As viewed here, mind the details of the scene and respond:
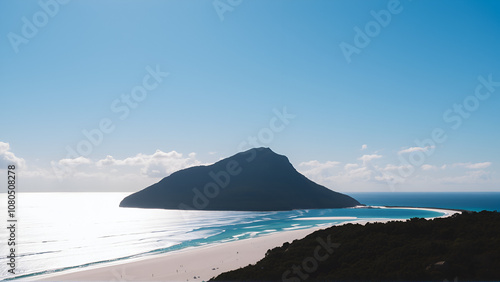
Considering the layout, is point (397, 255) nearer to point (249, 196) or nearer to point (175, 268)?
point (175, 268)

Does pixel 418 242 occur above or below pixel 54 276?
above

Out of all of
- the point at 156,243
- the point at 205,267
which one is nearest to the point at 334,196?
the point at 156,243

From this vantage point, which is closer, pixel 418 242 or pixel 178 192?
pixel 418 242

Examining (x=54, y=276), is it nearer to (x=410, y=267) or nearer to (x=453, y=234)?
(x=410, y=267)

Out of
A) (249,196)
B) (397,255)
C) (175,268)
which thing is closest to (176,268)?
(175,268)

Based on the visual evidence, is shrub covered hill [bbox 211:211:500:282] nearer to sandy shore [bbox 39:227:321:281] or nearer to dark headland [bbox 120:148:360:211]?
sandy shore [bbox 39:227:321:281]

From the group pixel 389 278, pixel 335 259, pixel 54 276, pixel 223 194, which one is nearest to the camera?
pixel 389 278

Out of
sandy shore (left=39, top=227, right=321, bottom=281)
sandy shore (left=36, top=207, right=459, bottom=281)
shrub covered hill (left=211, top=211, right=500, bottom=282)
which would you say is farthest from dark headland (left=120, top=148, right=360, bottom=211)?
shrub covered hill (left=211, top=211, right=500, bottom=282)

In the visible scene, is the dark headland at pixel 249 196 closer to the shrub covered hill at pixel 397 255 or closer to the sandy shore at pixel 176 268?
the sandy shore at pixel 176 268
